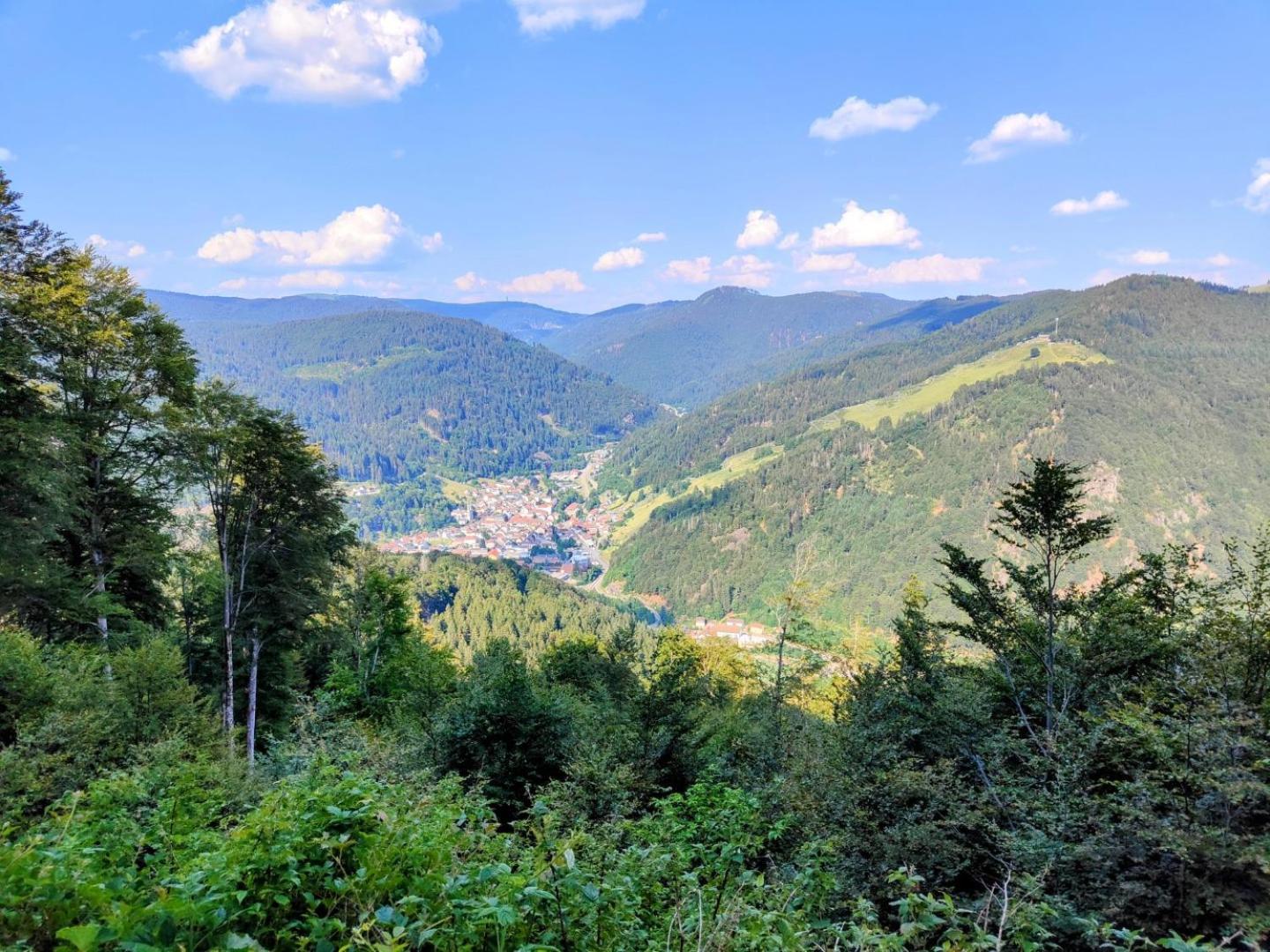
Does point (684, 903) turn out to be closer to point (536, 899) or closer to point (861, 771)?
point (536, 899)

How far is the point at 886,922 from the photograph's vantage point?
19.9 feet

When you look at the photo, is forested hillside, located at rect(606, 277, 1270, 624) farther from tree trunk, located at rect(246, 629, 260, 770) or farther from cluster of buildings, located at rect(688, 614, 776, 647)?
tree trunk, located at rect(246, 629, 260, 770)

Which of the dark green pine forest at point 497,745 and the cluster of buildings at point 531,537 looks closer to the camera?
the dark green pine forest at point 497,745

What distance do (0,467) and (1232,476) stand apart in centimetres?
18945

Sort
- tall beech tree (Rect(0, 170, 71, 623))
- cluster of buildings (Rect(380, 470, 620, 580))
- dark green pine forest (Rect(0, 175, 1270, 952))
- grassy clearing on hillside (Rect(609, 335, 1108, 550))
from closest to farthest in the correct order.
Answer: dark green pine forest (Rect(0, 175, 1270, 952)), tall beech tree (Rect(0, 170, 71, 623)), cluster of buildings (Rect(380, 470, 620, 580)), grassy clearing on hillside (Rect(609, 335, 1108, 550))

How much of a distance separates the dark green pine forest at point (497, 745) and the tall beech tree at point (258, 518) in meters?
0.10

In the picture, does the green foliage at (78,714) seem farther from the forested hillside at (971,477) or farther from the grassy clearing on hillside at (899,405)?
the grassy clearing on hillside at (899,405)

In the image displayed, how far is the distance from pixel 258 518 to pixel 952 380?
20420cm

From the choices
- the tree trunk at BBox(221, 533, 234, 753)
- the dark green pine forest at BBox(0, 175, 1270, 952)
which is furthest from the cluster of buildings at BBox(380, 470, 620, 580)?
the tree trunk at BBox(221, 533, 234, 753)

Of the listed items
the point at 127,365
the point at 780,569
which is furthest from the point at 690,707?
the point at 780,569

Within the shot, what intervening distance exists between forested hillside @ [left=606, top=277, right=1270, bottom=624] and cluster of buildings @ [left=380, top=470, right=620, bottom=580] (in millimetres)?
14506

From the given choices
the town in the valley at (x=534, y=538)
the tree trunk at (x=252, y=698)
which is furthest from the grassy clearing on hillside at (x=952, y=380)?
the tree trunk at (x=252, y=698)

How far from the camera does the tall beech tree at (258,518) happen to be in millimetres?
12766

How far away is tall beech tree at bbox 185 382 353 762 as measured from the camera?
1277 cm
